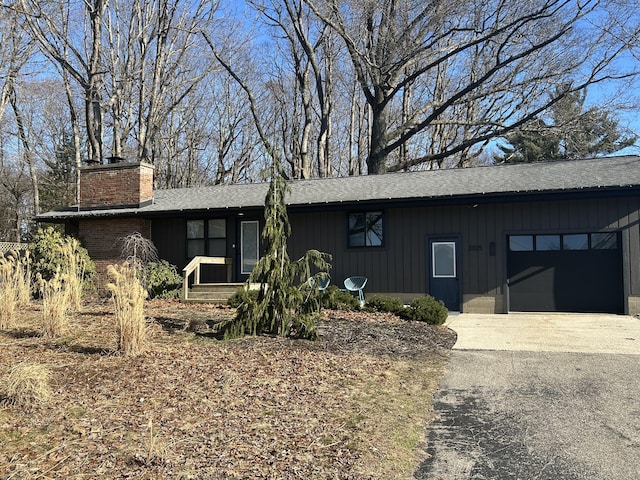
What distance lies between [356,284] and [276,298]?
561 centimetres

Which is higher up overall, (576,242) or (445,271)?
(576,242)

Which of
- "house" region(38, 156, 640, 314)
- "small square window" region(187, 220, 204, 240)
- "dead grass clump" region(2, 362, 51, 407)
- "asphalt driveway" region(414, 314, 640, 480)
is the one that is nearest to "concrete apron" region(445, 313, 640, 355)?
"asphalt driveway" region(414, 314, 640, 480)

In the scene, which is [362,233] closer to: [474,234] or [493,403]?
[474,234]

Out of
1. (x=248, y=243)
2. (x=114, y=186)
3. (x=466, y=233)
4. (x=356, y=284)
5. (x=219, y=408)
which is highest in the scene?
(x=114, y=186)

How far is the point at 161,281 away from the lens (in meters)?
13.7

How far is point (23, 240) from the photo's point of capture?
30844 millimetres

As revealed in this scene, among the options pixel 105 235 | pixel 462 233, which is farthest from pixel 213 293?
pixel 462 233

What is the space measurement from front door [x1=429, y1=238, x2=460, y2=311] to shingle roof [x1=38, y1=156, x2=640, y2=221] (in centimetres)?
128

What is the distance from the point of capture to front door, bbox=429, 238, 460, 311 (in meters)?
12.4

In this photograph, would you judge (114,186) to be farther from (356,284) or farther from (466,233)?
(466,233)

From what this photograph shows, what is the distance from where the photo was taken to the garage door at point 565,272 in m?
11.8

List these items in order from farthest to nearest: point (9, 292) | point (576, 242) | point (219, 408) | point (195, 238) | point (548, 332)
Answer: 1. point (195, 238)
2. point (576, 242)
3. point (548, 332)
4. point (9, 292)
5. point (219, 408)

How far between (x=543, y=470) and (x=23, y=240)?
33.5 metres

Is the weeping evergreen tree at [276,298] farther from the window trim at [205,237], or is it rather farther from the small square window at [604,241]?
the small square window at [604,241]
